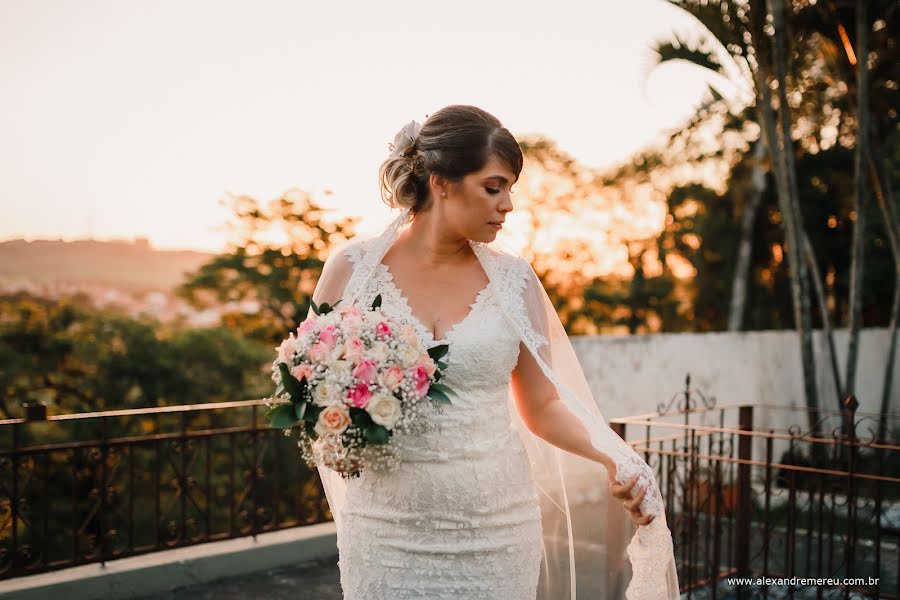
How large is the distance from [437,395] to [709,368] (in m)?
8.49

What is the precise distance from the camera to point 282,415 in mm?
2240

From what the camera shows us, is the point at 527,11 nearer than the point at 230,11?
No

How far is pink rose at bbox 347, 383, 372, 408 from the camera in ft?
7.14

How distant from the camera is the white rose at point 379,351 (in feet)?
7.29

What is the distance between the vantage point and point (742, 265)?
589 inches

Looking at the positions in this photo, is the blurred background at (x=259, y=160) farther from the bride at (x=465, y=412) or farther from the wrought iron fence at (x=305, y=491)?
the bride at (x=465, y=412)

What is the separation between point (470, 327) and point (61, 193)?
7.15 metres

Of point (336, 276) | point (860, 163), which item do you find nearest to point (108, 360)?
point (336, 276)

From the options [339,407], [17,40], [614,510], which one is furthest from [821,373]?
[339,407]

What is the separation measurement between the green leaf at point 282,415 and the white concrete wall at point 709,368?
21.8 ft

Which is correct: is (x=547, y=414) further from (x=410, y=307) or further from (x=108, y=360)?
(x=108, y=360)

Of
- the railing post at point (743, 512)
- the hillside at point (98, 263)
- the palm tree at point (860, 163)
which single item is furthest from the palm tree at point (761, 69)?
the hillside at point (98, 263)

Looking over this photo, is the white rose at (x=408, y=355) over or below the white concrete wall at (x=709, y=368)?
over

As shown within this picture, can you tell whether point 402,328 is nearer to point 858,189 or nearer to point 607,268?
point 858,189
